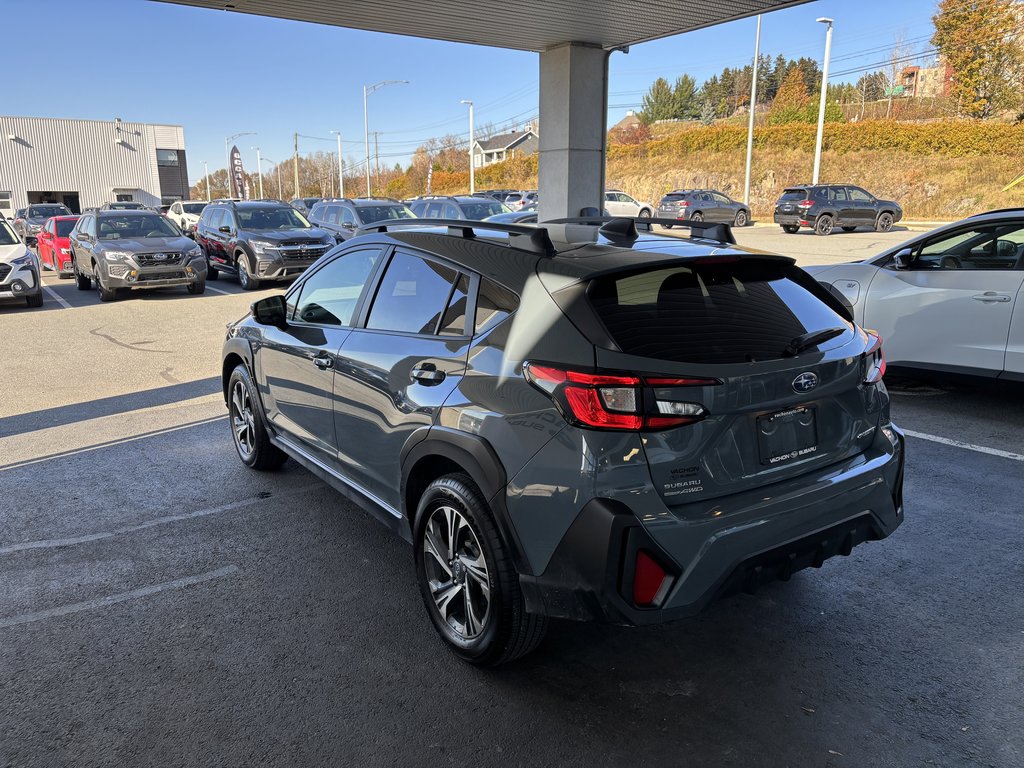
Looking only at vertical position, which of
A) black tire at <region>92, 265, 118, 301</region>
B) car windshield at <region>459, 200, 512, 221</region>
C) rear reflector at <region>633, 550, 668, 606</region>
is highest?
car windshield at <region>459, 200, 512, 221</region>

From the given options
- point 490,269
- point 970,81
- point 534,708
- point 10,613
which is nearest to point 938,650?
point 534,708

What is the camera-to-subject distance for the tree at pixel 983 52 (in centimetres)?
4241

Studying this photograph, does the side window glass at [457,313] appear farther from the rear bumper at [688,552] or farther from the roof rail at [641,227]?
the rear bumper at [688,552]

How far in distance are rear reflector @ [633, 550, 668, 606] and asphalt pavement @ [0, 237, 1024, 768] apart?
554mm

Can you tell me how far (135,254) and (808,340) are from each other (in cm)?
1482

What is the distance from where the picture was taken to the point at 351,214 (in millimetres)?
18453

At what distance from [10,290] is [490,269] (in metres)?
14.4

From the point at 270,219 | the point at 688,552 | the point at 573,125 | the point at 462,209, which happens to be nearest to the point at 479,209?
the point at 462,209

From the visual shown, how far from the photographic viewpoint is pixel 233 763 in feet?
8.58

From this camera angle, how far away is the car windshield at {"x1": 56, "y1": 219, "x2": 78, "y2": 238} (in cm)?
2000

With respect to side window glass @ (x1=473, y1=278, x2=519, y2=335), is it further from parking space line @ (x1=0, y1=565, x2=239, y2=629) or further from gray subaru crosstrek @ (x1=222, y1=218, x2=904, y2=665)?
parking space line @ (x1=0, y1=565, x2=239, y2=629)

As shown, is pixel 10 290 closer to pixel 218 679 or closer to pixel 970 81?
pixel 218 679

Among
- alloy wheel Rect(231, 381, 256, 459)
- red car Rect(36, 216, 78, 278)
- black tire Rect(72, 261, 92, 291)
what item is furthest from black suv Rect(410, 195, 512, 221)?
alloy wheel Rect(231, 381, 256, 459)

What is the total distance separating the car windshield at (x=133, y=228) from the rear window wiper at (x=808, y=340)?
1561 cm
